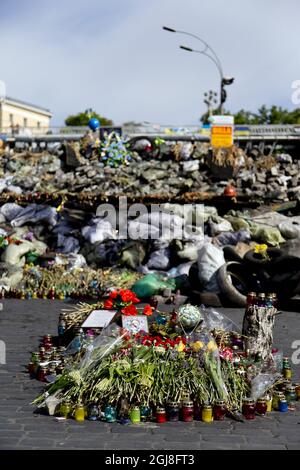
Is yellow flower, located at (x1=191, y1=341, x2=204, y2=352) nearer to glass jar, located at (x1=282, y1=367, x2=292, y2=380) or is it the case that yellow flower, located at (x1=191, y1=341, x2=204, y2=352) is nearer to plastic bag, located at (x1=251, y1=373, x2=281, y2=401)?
plastic bag, located at (x1=251, y1=373, x2=281, y2=401)

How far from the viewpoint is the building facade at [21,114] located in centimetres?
6696

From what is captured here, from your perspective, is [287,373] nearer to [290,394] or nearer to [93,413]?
[290,394]

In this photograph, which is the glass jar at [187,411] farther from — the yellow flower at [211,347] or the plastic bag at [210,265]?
the plastic bag at [210,265]

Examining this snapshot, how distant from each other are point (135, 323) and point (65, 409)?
5.34 ft

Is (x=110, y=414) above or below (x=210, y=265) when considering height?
below

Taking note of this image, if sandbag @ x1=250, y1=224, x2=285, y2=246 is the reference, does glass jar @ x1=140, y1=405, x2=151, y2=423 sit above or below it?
below

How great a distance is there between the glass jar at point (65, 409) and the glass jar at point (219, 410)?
46.9 inches

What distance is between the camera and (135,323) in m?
6.93

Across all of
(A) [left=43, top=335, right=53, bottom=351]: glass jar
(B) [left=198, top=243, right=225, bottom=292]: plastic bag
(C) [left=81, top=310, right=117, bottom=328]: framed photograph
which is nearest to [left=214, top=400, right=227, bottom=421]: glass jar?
(C) [left=81, top=310, right=117, bottom=328]: framed photograph

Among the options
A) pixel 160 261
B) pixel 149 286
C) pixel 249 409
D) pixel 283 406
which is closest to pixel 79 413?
pixel 249 409

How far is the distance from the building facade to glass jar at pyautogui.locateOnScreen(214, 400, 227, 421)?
2347 inches

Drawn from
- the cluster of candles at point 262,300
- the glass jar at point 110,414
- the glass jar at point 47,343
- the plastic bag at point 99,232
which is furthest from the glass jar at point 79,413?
the plastic bag at point 99,232

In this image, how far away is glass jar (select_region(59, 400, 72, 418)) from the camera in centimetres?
548
